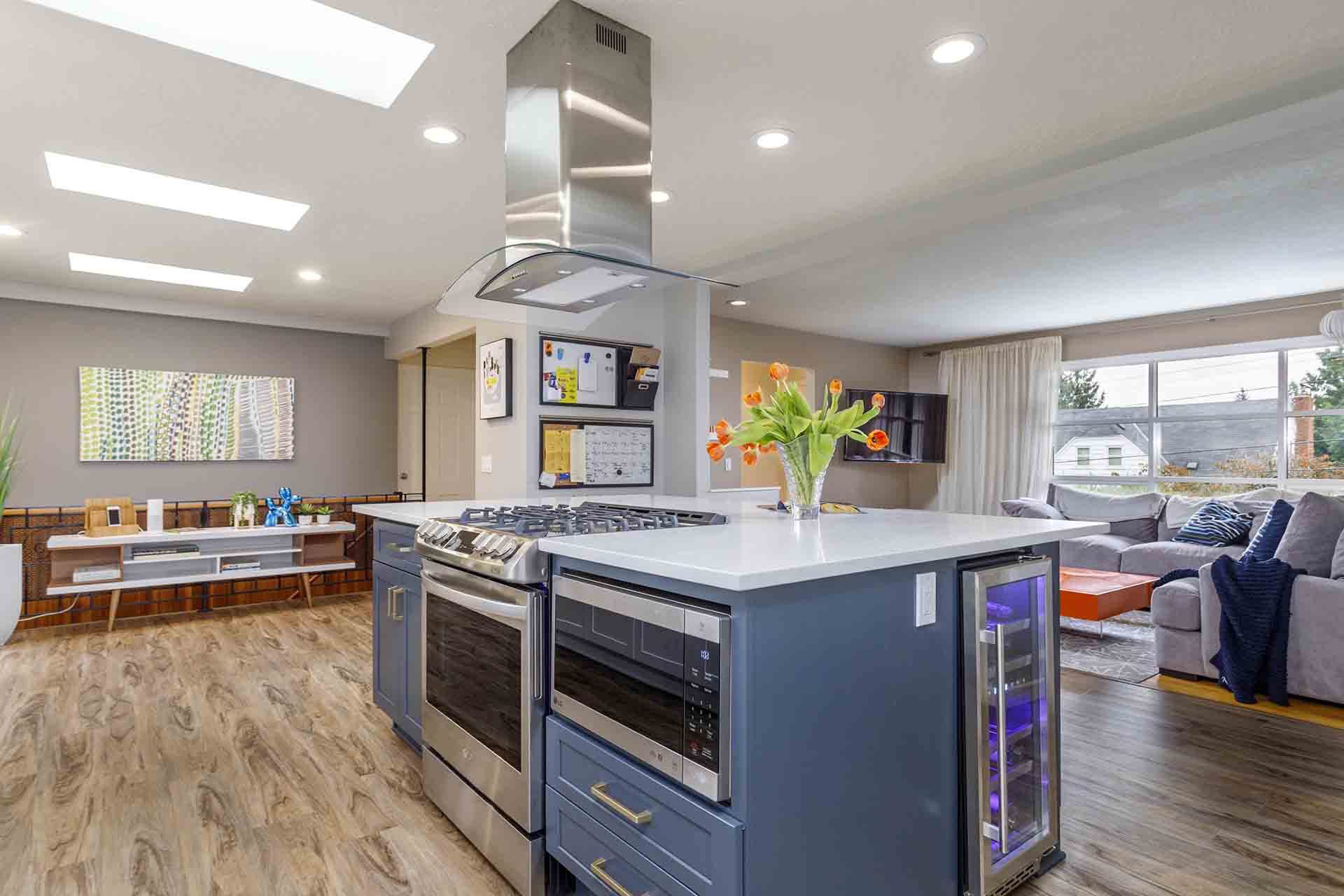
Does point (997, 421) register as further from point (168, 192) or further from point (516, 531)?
point (168, 192)

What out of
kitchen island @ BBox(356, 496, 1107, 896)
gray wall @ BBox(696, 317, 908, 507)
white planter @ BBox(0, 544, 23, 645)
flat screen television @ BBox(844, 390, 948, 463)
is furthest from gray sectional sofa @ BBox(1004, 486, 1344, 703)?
white planter @ BBox(0, 544, 23, 645)

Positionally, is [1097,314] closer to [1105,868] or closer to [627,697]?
[1105,868]

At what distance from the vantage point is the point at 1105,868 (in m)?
1.95

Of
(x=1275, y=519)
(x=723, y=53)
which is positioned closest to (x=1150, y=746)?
(x=1275, y=519)

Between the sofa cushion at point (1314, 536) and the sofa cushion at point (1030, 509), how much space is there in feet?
9.12

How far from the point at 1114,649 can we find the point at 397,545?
3990mm

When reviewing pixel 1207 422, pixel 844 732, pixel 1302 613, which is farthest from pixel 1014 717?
pixel 1207 422

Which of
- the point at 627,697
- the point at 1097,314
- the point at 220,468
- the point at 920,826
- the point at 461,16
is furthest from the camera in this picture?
the point at 1097,314

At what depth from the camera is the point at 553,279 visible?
84.0 inches

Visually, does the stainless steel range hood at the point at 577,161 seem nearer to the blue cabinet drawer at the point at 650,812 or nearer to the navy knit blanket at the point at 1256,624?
the blue cabinet drawer at the point at 650,812

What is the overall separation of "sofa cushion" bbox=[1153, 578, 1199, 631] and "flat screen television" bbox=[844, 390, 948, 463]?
364 centimetres

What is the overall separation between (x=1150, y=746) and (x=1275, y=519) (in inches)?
66.3

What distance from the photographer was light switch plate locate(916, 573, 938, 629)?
1.65 metres

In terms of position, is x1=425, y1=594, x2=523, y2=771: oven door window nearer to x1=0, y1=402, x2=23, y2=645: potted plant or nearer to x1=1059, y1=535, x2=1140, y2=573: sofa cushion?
x1=0, y1=402, x2=23, y2=645: potted plant
